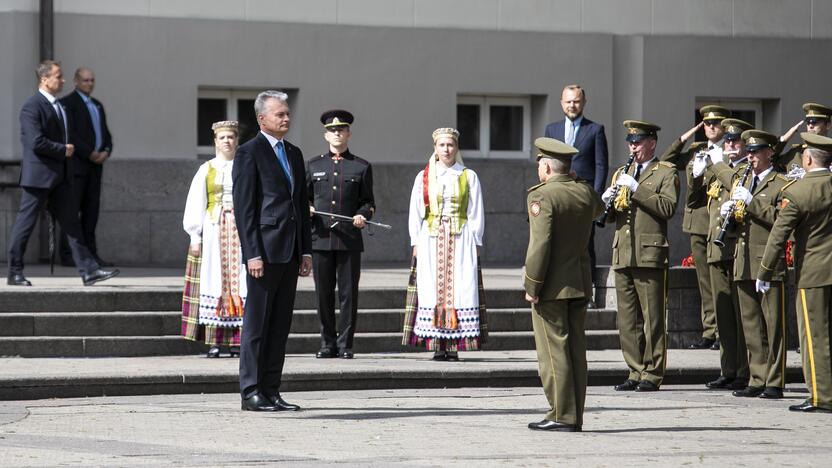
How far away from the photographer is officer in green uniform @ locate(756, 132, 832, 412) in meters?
11.0

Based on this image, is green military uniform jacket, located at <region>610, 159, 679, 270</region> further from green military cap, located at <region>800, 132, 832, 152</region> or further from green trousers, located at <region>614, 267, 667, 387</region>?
green military cap, located at <region>800, 132, 832, 152</region>

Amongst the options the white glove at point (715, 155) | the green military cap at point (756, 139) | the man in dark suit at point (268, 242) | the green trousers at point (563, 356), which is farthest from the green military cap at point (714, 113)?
the man in dark suit at point (268, 242)

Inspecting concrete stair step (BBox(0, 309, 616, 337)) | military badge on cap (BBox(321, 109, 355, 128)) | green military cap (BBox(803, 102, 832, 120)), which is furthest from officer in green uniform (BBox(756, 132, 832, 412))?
military badge on cap (BBox(321, 109, 355, 128))

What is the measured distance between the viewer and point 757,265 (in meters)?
11.9

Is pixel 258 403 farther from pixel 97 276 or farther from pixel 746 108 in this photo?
pixel 746 108

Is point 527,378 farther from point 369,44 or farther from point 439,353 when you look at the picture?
point 369,44

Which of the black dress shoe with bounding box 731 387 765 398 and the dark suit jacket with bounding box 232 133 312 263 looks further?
the black dress shoe with bounding box 731 387 765 398

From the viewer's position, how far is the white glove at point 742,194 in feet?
38.5

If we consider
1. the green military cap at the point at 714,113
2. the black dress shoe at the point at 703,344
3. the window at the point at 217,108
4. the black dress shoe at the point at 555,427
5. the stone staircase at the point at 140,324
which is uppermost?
the window at the point at 217,108

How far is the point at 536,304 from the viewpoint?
387 inches

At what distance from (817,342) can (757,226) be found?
117 centimetres

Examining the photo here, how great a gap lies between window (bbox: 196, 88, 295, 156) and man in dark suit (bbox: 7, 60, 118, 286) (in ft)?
13.7

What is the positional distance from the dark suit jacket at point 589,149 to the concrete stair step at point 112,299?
6.72 ft

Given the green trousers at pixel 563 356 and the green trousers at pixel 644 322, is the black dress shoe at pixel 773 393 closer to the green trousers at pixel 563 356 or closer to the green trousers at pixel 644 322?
the green trousers at pixel 644 322
